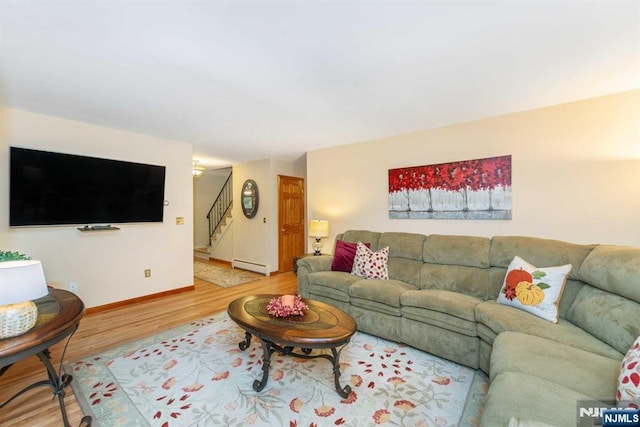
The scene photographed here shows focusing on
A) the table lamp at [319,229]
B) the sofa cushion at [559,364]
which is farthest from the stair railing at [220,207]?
the sofa cushion at [559,364]

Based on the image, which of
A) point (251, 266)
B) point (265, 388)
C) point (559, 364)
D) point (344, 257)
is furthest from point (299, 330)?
point (251, 266)

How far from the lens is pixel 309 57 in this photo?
1904 millimetres

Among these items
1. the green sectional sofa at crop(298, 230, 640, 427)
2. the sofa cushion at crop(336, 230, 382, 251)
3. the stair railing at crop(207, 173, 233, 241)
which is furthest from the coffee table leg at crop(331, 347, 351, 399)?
the stair railing at crop(207, 173, 233, 241)

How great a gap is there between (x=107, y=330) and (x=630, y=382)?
401 centimetres

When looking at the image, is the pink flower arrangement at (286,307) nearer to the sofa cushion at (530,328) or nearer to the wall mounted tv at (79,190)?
the sofa cushion at (530,328)

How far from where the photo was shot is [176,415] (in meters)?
1.70

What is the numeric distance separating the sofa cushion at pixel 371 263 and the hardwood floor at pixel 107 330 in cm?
159

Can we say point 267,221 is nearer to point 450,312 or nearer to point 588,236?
point 450,312

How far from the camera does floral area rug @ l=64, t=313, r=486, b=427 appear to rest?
168 centimetres

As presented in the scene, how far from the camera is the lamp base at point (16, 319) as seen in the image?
4.27ft

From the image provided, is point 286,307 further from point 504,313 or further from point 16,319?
point 504,313

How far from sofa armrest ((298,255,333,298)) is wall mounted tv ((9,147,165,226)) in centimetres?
226

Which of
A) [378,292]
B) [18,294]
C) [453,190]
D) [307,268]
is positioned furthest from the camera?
[307,268]

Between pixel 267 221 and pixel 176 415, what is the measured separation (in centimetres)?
390
